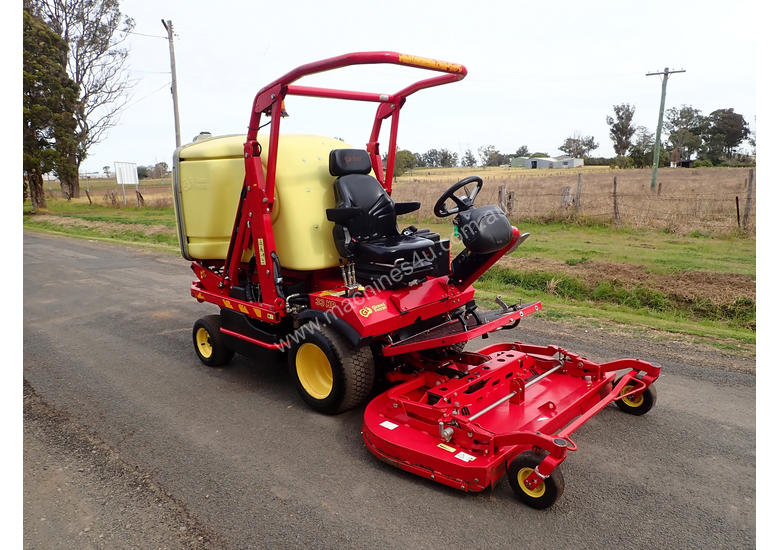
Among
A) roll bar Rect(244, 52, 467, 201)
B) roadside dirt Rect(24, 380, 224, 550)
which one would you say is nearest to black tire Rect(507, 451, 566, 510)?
roadside dirt Rect(24, 380, 224, 550)

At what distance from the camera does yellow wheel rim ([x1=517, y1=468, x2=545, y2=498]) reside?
2983 millimetres

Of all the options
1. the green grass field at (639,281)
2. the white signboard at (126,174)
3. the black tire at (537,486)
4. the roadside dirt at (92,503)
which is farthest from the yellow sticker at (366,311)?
the white signboard at (126,174)

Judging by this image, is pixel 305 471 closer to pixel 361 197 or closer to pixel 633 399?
pixel 361 197

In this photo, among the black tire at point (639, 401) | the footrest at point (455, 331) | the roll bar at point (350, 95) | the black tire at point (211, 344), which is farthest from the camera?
the black tire at point (211, 344)

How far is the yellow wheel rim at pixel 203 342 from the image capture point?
5.54 m

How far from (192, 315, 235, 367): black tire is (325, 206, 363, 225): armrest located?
1.88 m

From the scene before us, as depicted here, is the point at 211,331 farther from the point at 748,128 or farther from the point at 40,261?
the point at 748,128

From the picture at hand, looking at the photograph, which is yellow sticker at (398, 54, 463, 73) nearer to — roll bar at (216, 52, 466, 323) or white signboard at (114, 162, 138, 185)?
roll bar at (216, 52, 466, 323)

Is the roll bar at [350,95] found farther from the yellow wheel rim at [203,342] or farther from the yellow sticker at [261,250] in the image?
the yellow wheel rim at [203,342]

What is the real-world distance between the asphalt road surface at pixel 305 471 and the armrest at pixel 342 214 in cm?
146

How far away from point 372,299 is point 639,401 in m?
2.15

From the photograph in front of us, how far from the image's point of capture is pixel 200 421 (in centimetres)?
427

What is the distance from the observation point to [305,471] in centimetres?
350

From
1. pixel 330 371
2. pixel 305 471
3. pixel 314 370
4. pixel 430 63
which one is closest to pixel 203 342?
pixel 314 370
